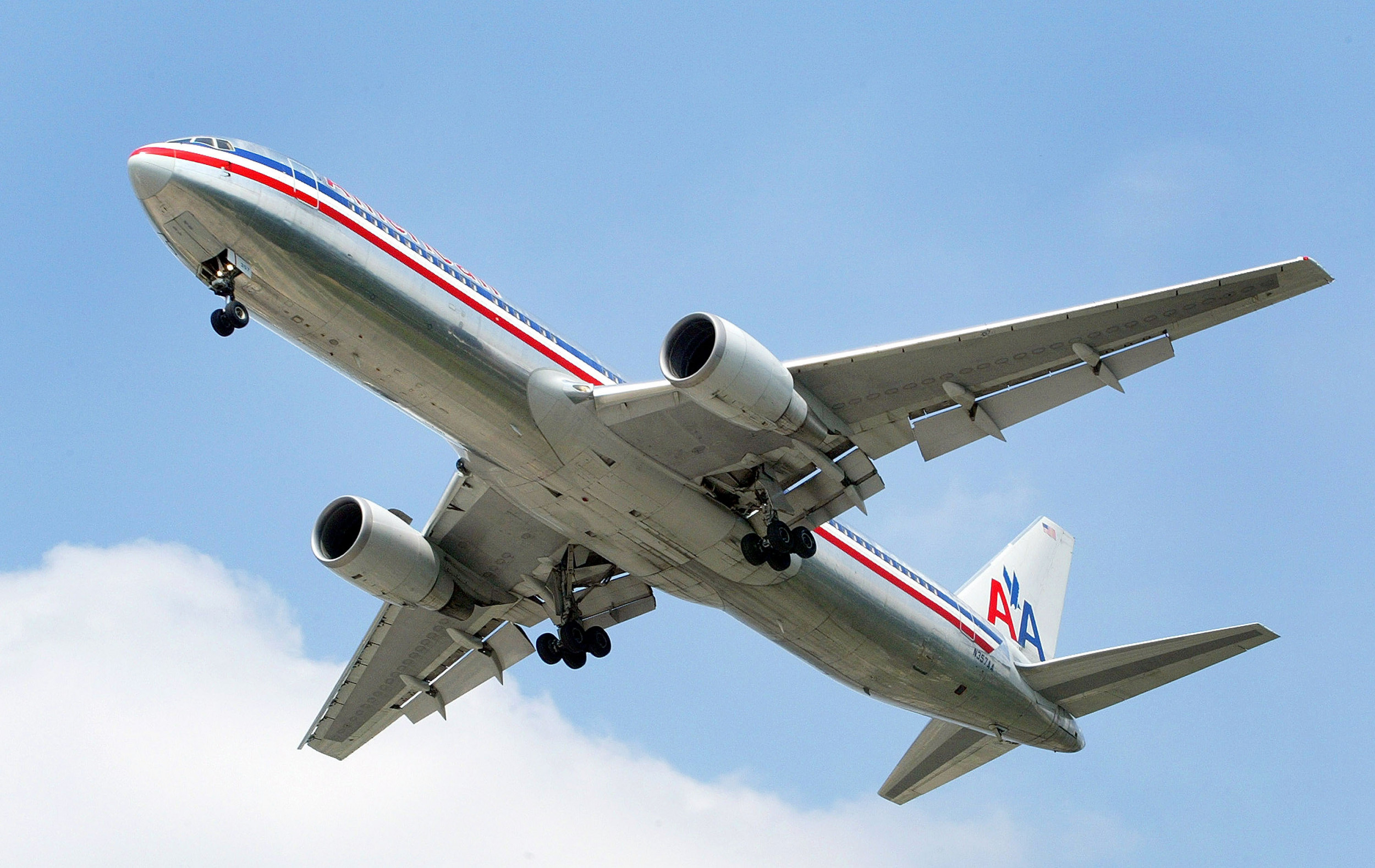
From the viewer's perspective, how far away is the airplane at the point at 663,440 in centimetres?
1944

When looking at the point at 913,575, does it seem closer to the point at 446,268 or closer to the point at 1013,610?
the point at 1013,610

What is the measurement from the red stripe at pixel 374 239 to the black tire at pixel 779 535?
394 cm

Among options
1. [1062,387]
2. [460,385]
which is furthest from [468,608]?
[1062,387]

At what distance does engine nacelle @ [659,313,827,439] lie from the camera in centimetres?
1900

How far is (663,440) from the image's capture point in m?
21.1

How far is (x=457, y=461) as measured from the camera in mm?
23688

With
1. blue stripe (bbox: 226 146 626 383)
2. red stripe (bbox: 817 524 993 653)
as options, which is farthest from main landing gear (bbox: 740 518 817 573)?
blue stripe (bbox: 226 146 626 383)

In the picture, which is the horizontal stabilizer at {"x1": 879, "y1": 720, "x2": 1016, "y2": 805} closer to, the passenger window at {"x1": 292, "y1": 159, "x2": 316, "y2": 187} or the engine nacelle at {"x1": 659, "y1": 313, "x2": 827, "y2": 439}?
the engine nacelle at {"x1": 659, "y1": 313, "x2": 827, "y2": 439}

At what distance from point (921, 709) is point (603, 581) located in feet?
23.2

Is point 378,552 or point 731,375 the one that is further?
point 378,552

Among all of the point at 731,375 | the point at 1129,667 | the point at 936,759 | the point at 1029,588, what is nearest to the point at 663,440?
the point at 731,375

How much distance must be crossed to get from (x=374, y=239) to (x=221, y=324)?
2.64 meters

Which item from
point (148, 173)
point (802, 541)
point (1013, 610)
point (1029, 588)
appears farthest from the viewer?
point (1029, 588)

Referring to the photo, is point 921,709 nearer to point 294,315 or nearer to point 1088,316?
point 1088,316
